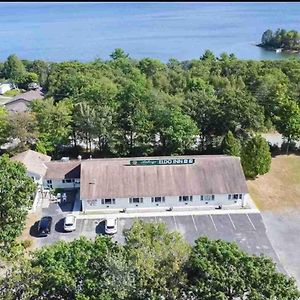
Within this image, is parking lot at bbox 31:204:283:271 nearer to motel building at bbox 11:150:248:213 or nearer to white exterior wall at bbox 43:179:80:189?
motel building at bbox 11:150:248:213

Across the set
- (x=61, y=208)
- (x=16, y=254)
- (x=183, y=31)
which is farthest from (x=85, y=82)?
(x=183, y=31)

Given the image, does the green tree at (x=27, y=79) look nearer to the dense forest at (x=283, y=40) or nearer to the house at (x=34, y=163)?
the house at (x=34, y=163)

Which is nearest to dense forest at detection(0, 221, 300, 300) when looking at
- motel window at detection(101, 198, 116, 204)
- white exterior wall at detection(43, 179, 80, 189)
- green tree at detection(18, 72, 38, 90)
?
motel window at detection(101, 198, 116, 204)

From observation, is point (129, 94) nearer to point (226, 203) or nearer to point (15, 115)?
→ point (15, 115)

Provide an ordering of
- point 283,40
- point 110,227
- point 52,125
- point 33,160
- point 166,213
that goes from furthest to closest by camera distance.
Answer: point 283,40 < point 52,125 < point 33,160 < point 166,213 < point 110,227

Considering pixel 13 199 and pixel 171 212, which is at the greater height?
pixel 13 199

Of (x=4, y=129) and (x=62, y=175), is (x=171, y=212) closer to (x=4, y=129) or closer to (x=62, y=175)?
(x=62, y=175)

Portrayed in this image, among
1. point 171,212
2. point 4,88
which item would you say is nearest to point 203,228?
point 171,212

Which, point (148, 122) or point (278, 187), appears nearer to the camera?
point (278, 187)
